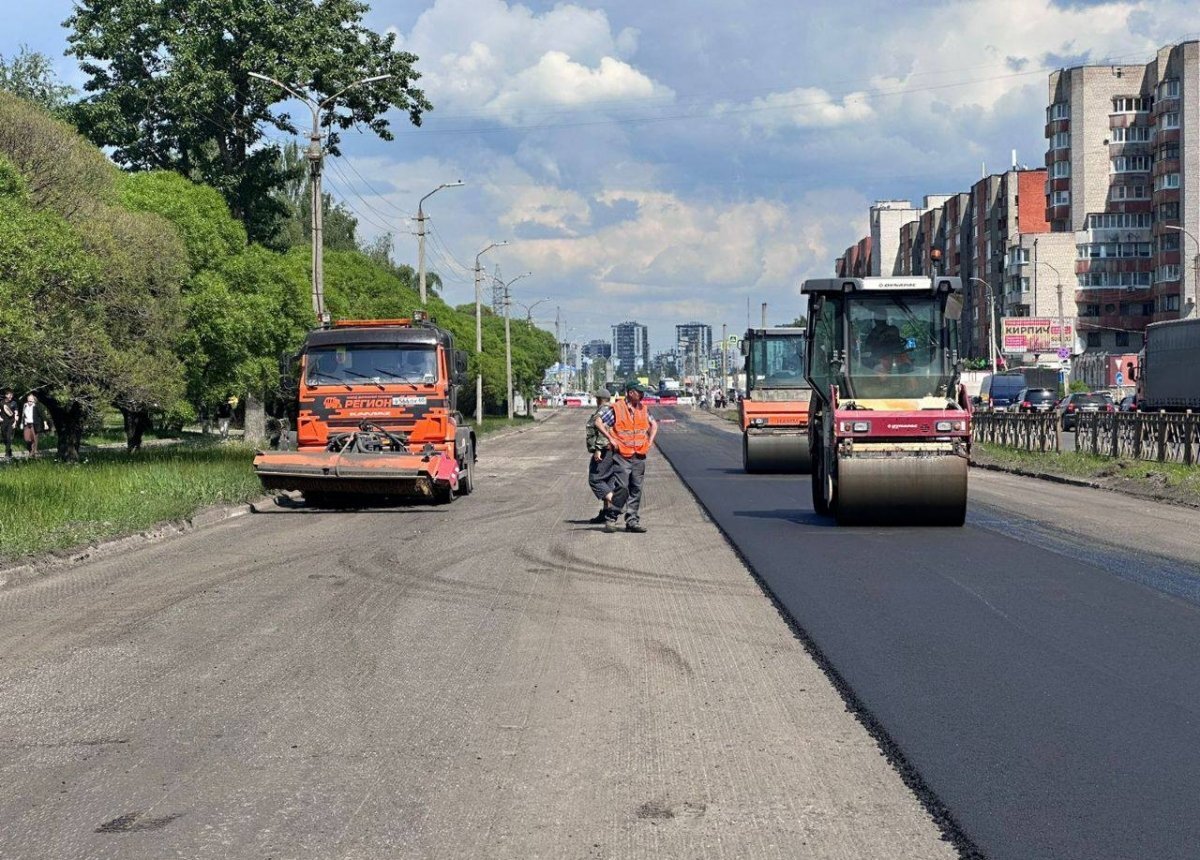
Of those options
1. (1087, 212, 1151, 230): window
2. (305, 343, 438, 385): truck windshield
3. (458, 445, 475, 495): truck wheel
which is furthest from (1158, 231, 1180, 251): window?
(305, 343, 438, 385): truck windshield

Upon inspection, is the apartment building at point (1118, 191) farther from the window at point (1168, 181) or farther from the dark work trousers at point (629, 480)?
the dark work trousers at point (629, 480)

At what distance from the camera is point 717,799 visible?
5707 millimetres

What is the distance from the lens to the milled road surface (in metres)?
5.32

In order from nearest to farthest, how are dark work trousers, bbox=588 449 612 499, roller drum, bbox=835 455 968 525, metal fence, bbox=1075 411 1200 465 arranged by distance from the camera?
roller drum, bbox=835 455 968 525 < dark work trousers, bbox=588 449 612 499 < metal fence, bbox=1075 411 1200 465

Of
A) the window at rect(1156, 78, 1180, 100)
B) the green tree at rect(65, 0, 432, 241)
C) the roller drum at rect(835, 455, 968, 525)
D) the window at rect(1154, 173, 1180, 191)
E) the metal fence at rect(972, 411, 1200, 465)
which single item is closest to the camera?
the roller drum at rect(835, 455, 968, 525)

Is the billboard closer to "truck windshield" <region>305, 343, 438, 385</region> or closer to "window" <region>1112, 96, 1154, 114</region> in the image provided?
"window" <region>1112, 96, 1154, 114</region>

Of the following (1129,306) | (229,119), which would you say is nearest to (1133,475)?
(229,119)

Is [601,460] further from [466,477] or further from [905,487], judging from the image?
[466,477]

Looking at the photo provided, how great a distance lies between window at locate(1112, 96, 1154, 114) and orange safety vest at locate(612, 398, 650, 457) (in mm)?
93244

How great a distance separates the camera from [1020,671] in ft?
27.0

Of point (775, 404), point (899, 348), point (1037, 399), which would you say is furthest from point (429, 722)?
point (1037, 399)

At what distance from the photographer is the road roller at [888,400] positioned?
1631 cm

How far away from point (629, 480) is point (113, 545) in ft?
18.5

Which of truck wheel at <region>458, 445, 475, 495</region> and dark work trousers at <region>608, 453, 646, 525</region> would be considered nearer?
dark work trousers at <region>608, 453, 646, 525</region>
